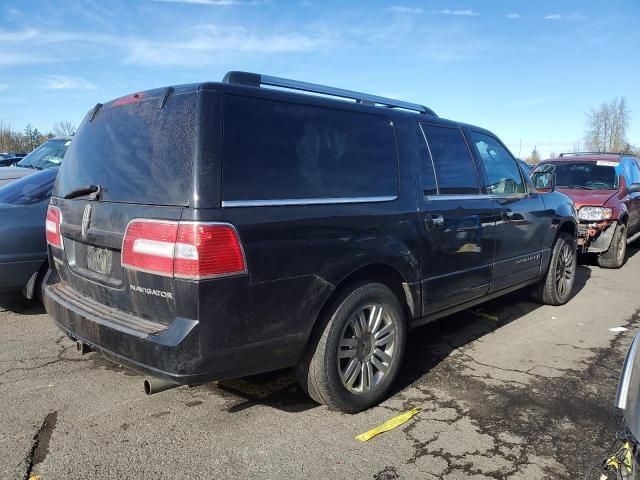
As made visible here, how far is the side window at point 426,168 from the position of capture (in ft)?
12.5

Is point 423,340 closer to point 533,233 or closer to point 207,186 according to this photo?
point 533,233

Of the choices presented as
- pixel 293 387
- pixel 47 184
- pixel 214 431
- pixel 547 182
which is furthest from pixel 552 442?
pixel 47 184

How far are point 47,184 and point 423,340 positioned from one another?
167 inches

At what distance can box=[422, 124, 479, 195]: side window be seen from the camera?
3.97 meters

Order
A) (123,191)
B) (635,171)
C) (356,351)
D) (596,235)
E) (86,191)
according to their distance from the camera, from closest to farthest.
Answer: (123,191) → (86,191) → (356,351) → (596,235) → (635,171)

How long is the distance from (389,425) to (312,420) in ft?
1.60

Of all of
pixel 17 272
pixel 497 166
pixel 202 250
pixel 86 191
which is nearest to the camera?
pixel 202 250

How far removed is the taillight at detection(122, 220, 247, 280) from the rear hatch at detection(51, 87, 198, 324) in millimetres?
52

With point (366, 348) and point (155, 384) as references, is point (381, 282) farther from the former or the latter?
point (155, 384)

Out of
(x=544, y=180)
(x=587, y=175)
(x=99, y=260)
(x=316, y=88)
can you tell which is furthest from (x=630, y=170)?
(x=99, y=260)

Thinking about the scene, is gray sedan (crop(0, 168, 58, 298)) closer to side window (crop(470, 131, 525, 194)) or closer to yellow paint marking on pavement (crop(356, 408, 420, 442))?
yellow paint marking on pavement (crop(356, 408, 420, 442))

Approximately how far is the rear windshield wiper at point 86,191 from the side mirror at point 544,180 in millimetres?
4481

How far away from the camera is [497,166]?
15.9 feet

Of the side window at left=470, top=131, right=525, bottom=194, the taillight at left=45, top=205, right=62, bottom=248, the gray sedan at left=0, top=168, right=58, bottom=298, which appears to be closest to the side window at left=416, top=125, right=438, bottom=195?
the side window at left=470, top=131, right=525, bottom=194
